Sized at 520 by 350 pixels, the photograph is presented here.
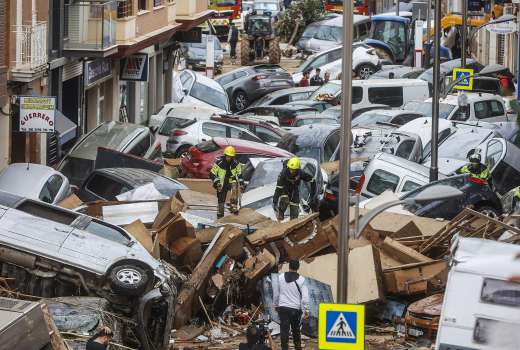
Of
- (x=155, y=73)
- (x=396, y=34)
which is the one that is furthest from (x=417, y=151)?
(x=396, y=34)

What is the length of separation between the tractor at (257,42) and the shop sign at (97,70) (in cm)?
2139

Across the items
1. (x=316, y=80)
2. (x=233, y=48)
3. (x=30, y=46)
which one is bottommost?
(x=316, y=80)

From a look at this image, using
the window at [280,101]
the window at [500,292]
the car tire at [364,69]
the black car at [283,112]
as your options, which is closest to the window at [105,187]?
the window at [500,292]

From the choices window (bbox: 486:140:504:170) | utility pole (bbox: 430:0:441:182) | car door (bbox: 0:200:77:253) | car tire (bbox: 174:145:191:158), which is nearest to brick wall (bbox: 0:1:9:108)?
car tire (bbox: 174:145:191:158)

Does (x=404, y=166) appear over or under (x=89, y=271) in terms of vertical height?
over

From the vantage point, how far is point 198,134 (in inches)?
1319

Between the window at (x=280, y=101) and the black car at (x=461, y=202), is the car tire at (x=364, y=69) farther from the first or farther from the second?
the black car at (x=461, y=202)

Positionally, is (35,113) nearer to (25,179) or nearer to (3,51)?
(3,51)

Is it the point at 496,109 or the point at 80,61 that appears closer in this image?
the point at 80,61

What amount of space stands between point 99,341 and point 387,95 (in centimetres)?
2804

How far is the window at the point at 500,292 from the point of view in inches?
596

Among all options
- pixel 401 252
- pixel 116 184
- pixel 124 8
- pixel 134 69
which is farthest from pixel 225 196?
pixel 134 69

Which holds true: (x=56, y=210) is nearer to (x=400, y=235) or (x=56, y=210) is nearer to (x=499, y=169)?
(x=400, y=235)

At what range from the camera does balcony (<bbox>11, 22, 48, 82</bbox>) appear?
2959 centimetres
